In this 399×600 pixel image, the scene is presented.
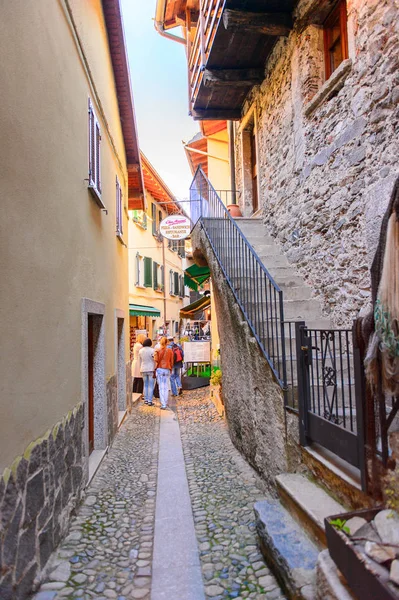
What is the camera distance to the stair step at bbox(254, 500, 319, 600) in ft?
7.31

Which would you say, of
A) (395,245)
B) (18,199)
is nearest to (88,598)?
(18,199)

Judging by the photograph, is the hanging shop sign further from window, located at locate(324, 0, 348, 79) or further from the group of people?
window, located at locate(324, 0, 348, 79)

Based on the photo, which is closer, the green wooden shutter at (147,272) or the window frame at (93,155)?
the window frame at (93,155)

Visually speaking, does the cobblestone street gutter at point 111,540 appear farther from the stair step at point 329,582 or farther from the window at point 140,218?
the window at point 140,218

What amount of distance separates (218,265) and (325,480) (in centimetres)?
362

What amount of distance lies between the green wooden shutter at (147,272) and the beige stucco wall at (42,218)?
12.1 metres

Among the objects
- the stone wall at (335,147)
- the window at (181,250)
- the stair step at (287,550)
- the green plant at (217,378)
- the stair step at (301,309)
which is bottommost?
the stair step at (287,550)

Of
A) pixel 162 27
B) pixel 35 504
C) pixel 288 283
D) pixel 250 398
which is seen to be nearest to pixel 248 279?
pixel 288 283

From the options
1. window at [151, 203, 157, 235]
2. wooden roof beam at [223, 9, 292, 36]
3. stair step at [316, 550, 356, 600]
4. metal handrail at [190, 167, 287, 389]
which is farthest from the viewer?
window at [151, 203, 157, 235]

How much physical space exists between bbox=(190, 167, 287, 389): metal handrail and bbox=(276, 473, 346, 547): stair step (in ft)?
2.87

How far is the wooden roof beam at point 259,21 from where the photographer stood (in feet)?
18.4

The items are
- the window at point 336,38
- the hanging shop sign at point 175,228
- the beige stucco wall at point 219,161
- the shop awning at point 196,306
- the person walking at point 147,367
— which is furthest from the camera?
the shop awning at point 196,306

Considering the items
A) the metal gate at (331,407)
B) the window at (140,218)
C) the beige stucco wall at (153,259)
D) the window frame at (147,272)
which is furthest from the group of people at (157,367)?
the window at (140,218)

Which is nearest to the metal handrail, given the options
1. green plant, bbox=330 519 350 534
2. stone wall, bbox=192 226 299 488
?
stone wall, bbox=192 226 299 488
